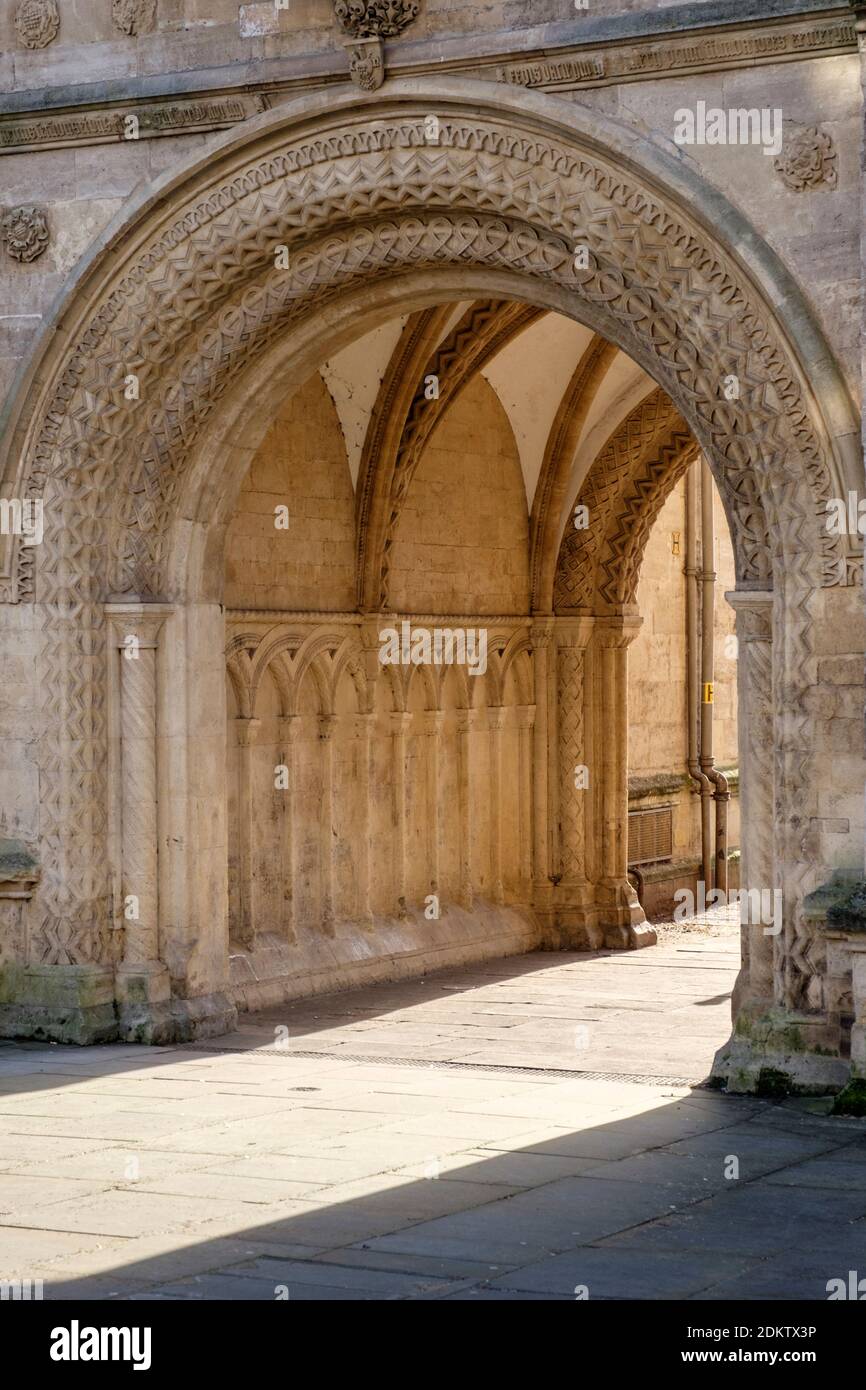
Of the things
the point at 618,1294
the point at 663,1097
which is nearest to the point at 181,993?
the point at 663,1097

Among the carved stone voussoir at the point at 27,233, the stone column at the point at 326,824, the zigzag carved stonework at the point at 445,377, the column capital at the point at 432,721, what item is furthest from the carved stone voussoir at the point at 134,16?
the column capital at the point at 432,721

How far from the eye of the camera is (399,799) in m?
15.0

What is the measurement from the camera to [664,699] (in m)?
19.2

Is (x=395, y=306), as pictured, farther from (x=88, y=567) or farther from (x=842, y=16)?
(x=842, y=16)

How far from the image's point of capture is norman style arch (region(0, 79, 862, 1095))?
10047mm

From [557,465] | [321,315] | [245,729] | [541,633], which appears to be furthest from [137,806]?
[557,465]

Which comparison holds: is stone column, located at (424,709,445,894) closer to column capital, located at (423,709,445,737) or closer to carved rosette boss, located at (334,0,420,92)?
column capital, located at (423,709,445,737)

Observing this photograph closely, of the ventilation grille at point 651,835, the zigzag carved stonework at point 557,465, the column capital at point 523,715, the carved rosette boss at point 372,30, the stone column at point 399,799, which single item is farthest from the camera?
the ventilation grille at point 651,835

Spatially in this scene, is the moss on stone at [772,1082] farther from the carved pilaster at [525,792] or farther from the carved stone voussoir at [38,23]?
the carved pilaster at [525,792]

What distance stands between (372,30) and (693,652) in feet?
31.3

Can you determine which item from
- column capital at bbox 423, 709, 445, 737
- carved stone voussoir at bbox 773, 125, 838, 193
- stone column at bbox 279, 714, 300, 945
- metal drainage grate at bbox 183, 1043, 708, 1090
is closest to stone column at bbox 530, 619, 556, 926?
column capital at bbox 423, 709, 445, 737

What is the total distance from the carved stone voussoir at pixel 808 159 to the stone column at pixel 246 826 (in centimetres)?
509

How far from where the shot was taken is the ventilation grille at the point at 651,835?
730 inches
